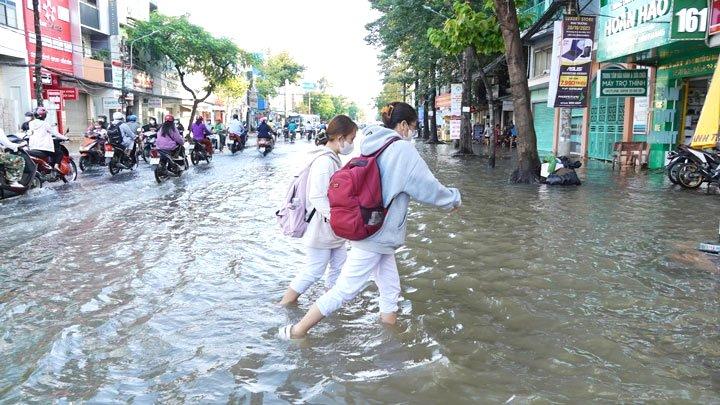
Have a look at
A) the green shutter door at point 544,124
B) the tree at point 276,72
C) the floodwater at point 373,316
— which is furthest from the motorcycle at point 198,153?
the tree at point 276,72

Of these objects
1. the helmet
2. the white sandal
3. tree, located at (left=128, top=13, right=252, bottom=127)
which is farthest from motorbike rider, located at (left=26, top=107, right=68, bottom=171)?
tree, located at (left=128, top=13, right=252, bottom=127)

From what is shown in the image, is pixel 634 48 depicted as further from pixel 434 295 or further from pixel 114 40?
pixel 114 40

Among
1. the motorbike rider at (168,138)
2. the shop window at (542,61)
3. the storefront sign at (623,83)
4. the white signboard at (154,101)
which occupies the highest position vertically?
the shop window at (542,61)

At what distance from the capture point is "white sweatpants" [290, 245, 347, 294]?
4.40 m

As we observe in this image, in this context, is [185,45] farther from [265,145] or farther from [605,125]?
[605,125]

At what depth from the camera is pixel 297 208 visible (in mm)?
4320

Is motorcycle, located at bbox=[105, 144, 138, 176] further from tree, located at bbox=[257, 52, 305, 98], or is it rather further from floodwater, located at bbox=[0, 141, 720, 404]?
tree, located at bbox=[257, 52, 305, 98]

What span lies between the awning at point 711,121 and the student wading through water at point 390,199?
363cm

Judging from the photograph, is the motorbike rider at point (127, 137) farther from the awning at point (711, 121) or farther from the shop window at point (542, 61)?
the shop window at point (542, 61)

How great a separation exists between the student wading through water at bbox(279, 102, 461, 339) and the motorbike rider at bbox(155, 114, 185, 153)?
33.9 ft

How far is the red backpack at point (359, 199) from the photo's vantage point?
3.37 metres

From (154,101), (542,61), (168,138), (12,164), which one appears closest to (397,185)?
(12,164)

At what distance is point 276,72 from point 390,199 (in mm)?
65898

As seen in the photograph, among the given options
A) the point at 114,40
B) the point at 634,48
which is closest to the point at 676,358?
the point at 634,48
